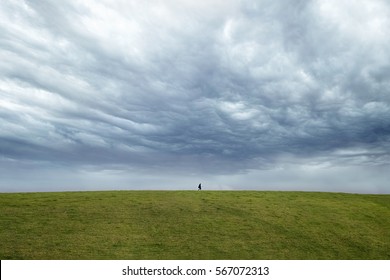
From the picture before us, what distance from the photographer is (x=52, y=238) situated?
3331 centimetres

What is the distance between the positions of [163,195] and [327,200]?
1013 inches

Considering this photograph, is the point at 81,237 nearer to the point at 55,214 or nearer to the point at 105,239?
the point at 105,239

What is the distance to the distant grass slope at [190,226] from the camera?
31.6 meters

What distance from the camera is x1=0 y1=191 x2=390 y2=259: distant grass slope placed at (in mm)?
31562

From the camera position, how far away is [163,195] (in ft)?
167

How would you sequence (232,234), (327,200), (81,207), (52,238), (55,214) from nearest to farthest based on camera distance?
(52,238) < (232,234) < (55,214) < (81,207) < (327,200)

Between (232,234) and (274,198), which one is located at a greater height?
(274,198)

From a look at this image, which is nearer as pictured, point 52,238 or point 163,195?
point 52,238

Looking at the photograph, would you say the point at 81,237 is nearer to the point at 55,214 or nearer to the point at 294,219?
the point at 55,214

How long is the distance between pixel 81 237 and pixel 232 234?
16095 mm

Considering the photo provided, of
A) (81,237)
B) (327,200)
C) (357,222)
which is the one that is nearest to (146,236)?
(81,237)

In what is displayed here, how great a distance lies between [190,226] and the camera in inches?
1474

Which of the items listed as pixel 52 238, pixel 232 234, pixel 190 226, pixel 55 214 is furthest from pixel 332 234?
pixel 55 214

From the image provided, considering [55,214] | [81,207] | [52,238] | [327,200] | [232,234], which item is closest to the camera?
[52,238]
